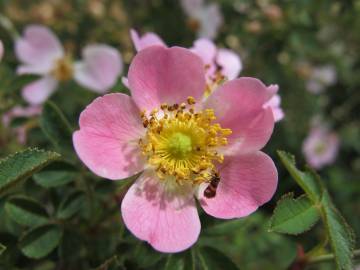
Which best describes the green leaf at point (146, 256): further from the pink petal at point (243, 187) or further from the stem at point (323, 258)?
the stem at point (323, 258)

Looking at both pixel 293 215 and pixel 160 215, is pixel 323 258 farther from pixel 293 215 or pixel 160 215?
pixel 160 215

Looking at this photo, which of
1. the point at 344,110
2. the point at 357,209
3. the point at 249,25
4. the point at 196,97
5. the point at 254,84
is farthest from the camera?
the point at 344,110

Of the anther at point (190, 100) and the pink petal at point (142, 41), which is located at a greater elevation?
the pink petal at point (142, 41)

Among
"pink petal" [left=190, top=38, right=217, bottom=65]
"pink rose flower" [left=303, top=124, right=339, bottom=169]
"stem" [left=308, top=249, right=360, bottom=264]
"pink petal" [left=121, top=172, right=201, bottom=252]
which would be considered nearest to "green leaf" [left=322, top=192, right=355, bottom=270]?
"stem" [left=308, top=249, right=360, bottom=264]

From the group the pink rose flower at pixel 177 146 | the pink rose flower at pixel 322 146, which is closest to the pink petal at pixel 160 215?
the pink rose flower at pixel 177 146

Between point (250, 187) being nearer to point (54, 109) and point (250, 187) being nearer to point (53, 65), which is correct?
point (54, 109)

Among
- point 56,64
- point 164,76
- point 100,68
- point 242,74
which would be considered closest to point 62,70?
point 56,64

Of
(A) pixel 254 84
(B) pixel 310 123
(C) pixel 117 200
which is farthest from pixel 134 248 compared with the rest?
(B) pixel 310 123
